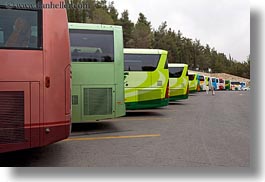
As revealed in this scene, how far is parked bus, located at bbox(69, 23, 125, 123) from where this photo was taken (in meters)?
6.96

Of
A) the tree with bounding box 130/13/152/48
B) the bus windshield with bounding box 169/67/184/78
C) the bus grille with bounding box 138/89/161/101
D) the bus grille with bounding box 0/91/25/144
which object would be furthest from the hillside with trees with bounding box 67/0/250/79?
the bus grille with bounding box 0/91/25/144

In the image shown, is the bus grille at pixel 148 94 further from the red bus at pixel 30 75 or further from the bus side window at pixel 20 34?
the bus side window at pixel 20 34

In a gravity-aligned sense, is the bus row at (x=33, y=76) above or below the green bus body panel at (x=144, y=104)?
above

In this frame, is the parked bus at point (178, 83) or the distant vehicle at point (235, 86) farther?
the distant vehicle at point (235, 86)

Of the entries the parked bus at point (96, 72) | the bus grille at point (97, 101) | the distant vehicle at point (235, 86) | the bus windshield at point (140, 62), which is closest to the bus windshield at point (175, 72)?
the bus windshield at point (140, 62)

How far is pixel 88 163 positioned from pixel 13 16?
247cm

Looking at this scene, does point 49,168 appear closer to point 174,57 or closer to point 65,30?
point 65,30

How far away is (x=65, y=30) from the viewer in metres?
4.38

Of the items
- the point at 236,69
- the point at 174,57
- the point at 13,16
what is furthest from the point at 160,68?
the point at 236,69

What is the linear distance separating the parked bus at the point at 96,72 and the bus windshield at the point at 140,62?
3033mm

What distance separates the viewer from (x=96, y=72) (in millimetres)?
7164

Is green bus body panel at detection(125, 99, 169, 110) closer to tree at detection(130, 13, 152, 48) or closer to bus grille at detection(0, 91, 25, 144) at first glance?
bus grille at detection(0, 91, 25, 144)

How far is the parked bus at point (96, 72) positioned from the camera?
6.96 meters

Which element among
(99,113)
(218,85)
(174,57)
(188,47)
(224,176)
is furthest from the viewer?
(188,47)
